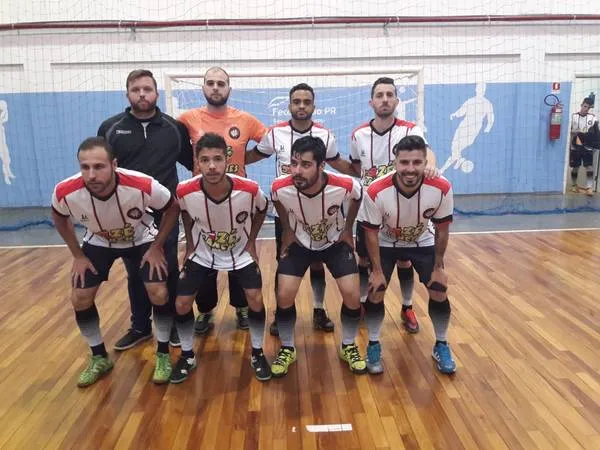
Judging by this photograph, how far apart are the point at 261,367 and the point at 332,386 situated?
16.9 inches

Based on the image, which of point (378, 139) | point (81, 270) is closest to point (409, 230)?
point (378, 139)

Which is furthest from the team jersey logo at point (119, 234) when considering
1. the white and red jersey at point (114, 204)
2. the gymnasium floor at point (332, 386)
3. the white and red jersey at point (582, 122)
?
the white and red jersey at point (582, 122)

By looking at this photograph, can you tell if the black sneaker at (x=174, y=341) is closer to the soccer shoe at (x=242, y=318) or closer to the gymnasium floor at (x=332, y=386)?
the gymnasium floor at (x=332, y=386)

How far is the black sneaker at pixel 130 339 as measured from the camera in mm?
3238

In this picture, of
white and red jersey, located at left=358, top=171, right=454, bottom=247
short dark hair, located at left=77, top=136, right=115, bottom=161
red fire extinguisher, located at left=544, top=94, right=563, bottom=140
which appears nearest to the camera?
short dark hair, located at left=77, top=136, right=115, bottom=161

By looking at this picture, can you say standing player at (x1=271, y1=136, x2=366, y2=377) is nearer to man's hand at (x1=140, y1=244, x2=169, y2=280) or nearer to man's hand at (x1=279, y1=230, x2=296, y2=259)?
man's hand at (x1=279, y1=230, x2=296, y2=259)

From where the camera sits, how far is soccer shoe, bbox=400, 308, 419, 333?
11.2ft

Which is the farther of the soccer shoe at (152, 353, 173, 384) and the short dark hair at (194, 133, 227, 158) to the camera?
the soccer shoe at (152, 353, 173, 384)

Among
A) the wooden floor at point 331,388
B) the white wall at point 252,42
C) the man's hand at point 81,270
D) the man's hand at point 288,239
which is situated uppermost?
the white wall at point 252,42

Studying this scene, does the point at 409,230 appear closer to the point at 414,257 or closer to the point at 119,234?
the point at 414,257

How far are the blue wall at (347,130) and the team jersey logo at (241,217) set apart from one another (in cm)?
534

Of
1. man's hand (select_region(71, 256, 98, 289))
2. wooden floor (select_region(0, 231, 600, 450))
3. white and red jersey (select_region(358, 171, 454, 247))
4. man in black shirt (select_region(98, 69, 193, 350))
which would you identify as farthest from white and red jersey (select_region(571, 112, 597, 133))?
man's hand (select_region(71, 256, 98, 289))

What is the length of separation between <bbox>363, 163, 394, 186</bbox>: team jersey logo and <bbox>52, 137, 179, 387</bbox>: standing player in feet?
4.25

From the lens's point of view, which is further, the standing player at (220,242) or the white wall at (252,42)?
the white wall at (252,42)
